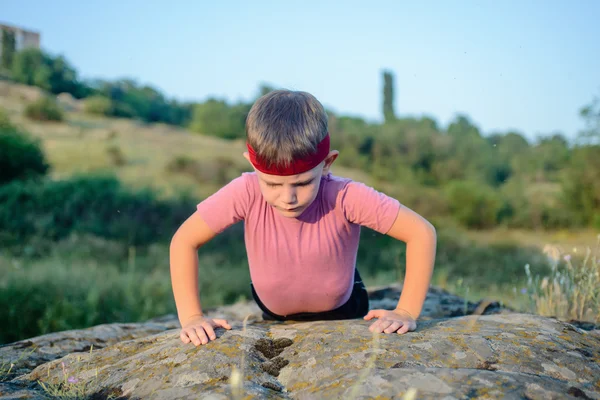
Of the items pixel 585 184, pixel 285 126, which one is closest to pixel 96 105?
pixel 585 184

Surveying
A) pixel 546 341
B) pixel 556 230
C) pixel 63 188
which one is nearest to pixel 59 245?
pixel 63 188

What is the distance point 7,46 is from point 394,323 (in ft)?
65.2

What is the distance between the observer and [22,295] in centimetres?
602

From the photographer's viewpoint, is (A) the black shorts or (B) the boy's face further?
(A) the black shorts

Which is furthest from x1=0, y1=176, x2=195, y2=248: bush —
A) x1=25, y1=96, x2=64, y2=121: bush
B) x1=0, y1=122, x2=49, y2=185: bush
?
x1=25, y1=96, x2=64, y2=121: bush

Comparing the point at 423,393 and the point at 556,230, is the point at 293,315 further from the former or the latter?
the point at 556,230

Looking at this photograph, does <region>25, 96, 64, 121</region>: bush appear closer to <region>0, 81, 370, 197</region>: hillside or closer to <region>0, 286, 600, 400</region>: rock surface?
<region>0, 81, 370, 197</region>: hillside

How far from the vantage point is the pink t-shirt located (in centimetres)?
299

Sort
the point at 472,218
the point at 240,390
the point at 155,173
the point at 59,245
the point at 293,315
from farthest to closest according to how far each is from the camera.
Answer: the point at 472,218, the point at 155,173, the point at 59,245, the point at 293,315, the point at 240,390

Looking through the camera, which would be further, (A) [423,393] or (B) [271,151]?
(B) [271,151]

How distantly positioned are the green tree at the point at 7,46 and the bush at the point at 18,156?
246cm

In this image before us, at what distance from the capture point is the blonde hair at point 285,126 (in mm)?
2600

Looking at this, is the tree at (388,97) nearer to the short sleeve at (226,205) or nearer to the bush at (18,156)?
the bush at (18,156)

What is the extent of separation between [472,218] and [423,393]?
2889 cm
